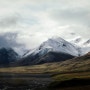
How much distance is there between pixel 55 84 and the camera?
12550 centimetres

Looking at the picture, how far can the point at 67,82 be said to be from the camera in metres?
126

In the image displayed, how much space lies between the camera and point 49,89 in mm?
115062

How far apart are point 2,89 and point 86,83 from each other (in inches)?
1444

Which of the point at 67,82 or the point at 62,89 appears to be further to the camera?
the point at 67,82

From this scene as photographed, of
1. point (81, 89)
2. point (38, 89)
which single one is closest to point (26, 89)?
point (38, 89)

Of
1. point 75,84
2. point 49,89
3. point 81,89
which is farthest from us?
point 75,84

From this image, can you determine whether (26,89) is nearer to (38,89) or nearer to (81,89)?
(38,89)

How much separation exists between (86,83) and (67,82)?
8.87m

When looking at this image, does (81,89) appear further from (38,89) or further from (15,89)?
(15,89)

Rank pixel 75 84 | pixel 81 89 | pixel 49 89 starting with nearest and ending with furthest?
1. pixel 81 89
2. pixel 49 89
3. pixel 75 84

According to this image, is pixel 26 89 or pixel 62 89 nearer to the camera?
pixel 62 89

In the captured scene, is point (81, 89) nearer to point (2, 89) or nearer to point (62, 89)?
point (62, 89)

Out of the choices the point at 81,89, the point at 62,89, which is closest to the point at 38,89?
the point at 62,89

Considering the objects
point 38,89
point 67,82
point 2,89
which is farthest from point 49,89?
point 2,89
